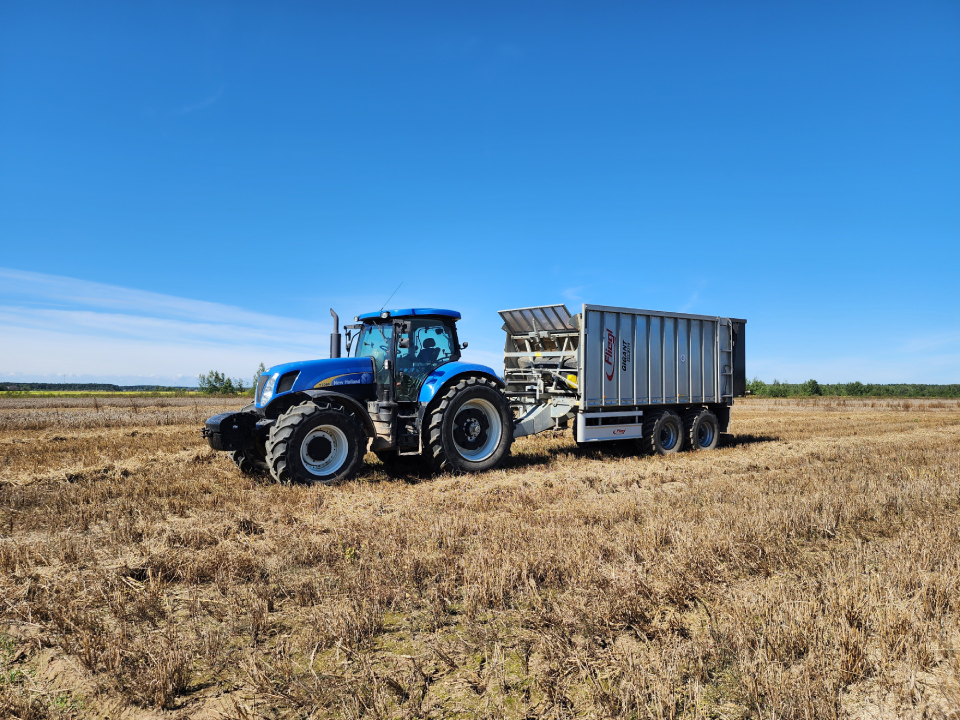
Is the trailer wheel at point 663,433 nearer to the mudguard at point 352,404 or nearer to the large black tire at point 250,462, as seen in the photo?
the mudguard at point 352,404

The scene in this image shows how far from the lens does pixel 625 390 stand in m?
12.0

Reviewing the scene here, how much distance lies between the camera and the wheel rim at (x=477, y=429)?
981cm

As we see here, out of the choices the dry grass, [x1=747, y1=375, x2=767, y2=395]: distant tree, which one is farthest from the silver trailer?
[x1=747, y1=375, x2=767, y2=395]: distant tree

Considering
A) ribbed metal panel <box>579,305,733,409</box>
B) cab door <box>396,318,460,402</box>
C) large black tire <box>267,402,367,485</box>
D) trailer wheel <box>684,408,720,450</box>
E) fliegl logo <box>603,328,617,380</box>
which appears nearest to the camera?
large black tire <box>267,402,367,485</box>

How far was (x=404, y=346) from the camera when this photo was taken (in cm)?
938

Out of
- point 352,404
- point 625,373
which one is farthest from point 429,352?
point 625,373

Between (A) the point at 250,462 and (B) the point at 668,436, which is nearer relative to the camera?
(A) the point at 250,462

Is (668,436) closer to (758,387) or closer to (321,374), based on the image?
(321,374)

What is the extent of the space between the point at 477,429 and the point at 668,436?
524cm

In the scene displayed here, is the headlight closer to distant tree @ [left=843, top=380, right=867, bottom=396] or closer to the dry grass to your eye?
the dry grass

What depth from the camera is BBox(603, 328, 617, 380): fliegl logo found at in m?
11.6

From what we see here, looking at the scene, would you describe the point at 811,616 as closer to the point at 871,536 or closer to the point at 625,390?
the point at 871,536

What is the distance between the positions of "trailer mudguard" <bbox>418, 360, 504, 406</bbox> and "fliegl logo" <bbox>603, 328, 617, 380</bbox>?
2698mm

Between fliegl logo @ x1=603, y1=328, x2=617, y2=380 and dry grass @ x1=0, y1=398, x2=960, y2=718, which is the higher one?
fliegl logo @ x1=603, y1=328, x2=617, y2=380
